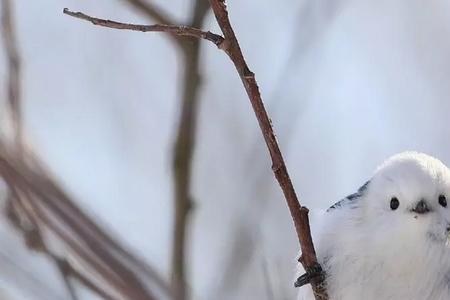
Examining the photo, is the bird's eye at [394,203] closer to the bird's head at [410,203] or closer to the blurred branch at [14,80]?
the bird's head at [410,203]

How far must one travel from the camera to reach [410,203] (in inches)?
45.3

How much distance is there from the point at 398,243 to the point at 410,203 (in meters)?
0.06

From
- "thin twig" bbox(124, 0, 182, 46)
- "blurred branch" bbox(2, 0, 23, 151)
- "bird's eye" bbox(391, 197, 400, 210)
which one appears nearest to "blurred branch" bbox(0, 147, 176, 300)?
"blurred branch" bbox(2, 0, 23, 151)

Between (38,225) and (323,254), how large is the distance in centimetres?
51

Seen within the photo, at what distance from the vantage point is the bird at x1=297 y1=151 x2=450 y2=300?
113cm

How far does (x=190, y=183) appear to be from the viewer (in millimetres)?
1095

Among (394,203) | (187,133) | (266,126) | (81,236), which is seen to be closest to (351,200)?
(394,203)

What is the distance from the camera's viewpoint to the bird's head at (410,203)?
3.72 feet

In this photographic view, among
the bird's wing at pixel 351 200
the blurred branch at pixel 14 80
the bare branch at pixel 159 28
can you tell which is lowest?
the bird's wing at pixel 351 200

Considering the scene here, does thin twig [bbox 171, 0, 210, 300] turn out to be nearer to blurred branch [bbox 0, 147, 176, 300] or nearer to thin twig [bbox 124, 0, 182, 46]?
thin twig [bbox 124, 0, 182, 46]

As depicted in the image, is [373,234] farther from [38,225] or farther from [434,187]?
[38,225]

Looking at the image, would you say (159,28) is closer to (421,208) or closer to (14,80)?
(14,80)

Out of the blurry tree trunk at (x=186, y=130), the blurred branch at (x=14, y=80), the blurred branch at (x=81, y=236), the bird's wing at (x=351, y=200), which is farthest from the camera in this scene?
the bird's wing at (x=351, y=200)

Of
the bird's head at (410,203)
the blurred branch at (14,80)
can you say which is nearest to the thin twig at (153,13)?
the blurred branch at (14,80)
